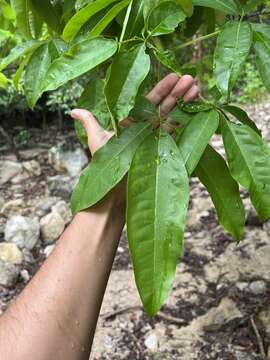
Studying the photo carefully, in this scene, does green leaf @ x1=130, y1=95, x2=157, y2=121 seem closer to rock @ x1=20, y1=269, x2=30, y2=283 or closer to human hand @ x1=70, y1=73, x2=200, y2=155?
human hand @ x1=70, y1=73, x2=200, y2=155

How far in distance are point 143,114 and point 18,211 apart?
2.86 metres

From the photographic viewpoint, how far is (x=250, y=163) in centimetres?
73

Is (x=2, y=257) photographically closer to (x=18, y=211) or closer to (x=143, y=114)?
(x=18, y=211)

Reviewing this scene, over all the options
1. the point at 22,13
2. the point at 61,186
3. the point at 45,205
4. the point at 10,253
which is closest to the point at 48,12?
the point at 22,13

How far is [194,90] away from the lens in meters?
0.90

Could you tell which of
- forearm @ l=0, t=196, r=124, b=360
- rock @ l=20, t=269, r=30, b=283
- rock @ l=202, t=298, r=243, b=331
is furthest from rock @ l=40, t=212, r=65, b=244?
forearm @ l=0, t=196, r=124, b=360

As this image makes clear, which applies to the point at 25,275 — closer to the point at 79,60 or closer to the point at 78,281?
the point at 78,281

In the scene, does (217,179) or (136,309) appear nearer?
(217,179)

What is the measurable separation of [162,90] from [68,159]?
3.41 metres

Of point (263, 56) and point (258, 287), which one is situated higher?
point (263, 56)

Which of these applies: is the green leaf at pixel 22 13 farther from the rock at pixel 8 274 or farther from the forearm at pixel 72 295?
the rock at pixel 8 274

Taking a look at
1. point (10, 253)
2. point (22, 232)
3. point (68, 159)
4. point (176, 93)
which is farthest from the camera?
point (68, 159)

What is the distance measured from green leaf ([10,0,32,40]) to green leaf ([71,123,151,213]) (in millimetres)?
358

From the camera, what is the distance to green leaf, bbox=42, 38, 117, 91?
2.26ft
